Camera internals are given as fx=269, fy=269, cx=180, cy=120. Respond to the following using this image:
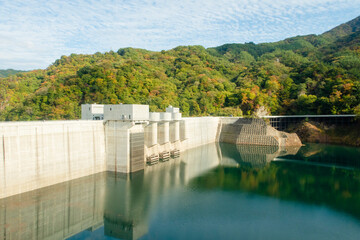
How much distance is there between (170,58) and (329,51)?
196ft

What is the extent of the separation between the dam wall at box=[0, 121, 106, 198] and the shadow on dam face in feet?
2.96

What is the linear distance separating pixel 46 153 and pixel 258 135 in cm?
4057

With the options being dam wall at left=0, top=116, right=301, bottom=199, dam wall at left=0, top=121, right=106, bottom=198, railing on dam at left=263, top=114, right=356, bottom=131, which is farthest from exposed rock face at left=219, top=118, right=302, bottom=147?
dam wall at left=0, top=121, right=106, bottom=198

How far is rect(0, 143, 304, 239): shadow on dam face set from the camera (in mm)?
17812

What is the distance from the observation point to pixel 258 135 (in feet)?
176

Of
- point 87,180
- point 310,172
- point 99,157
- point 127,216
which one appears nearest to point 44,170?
point 87,180

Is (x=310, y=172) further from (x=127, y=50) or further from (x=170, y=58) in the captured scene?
(x=127, y=50)

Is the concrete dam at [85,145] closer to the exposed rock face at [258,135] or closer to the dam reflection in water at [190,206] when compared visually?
the dam reflection in water at [190,206]

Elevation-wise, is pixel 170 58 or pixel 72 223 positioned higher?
pixel 170 58

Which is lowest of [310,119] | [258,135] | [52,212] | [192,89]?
[52,212]

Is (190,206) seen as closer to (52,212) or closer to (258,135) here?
(52,212)

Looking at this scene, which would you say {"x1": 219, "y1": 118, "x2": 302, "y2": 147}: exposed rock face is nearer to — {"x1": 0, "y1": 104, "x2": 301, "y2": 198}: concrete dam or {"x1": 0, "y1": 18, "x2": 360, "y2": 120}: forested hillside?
{"x1": 0, "y1": 18, "x2": 360, "y2": 120}: forested hillside

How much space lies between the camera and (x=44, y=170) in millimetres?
23641

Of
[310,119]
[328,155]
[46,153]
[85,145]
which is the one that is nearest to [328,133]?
[310,119]
